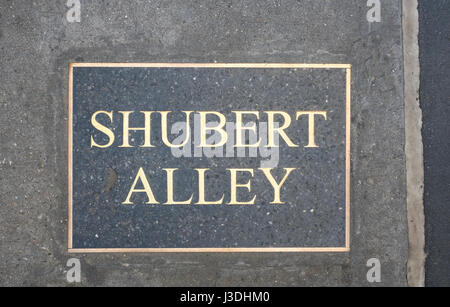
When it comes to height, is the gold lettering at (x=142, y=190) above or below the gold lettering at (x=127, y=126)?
below

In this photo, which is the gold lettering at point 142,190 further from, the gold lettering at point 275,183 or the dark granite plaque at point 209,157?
the gold lettering at point 275,183

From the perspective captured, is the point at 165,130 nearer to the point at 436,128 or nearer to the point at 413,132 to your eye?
the point at 413,132

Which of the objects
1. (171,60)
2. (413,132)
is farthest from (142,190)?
(413,132)

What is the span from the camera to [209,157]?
2668 millimetres

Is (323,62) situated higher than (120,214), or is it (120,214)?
(323,62)

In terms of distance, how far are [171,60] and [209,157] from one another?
805mm

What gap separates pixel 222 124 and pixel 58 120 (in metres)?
1.27

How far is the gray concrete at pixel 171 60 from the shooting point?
2.63 meters

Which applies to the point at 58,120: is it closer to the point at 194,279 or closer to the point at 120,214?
the point at 120,214

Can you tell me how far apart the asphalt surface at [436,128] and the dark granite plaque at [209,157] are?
0.63m

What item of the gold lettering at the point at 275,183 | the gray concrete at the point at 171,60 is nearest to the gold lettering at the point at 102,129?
the gray concrete at the point at 171,60

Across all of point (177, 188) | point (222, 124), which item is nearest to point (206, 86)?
point (222, 124)

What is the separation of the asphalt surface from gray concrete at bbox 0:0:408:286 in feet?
0.65
